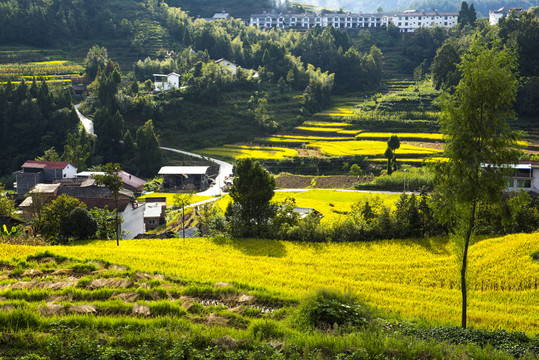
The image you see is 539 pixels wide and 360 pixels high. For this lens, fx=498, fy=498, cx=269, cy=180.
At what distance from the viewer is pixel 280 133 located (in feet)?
218

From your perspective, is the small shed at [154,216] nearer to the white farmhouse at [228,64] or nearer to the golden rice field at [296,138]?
the golden rice field at [296,138]

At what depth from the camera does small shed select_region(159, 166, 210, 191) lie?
5034 cm

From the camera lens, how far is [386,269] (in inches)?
744

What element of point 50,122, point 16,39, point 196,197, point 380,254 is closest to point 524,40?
point 196,197

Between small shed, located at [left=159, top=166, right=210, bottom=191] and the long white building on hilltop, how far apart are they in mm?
70301

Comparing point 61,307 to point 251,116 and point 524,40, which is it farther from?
point 524,40

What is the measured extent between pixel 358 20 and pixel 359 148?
221ft

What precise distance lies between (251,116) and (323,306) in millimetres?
57354

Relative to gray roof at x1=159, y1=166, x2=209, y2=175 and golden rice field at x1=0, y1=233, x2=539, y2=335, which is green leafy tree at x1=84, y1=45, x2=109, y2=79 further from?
golden rice field at x1=0, y1=233, x2=539, y2=335

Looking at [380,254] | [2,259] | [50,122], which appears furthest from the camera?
[50,122]

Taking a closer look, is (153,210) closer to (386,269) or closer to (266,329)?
(386,269)

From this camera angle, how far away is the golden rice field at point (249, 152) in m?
56.5

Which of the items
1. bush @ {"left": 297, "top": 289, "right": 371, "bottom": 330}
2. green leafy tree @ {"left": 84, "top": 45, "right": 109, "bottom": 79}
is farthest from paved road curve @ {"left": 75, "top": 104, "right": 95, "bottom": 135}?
bush @ {"left": 297, "top": 289, "right": 371, "bottom": 330}

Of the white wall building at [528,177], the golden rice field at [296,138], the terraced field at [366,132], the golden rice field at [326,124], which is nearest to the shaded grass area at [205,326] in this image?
the white wall building at [528,177]
